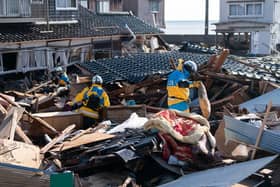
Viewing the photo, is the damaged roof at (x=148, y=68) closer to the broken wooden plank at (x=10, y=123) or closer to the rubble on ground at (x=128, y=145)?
the rubble on ground at (x=128, y=145)

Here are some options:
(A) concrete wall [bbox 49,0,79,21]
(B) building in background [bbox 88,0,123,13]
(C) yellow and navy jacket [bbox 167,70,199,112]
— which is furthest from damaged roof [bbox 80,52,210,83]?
(B) building in background [bbox 88,0,123,13]

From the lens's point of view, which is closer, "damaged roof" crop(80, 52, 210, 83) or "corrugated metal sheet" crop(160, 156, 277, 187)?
"corrugated metal sheet" crop(160, 156, 277, 187)

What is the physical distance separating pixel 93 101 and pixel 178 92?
2003 mm

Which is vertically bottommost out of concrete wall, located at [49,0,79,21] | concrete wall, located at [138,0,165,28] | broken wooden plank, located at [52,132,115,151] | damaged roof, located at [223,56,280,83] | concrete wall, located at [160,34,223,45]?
broken wooden plank, located at [52,132,115,151]

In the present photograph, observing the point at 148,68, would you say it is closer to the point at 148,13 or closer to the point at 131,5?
the point at 131,5

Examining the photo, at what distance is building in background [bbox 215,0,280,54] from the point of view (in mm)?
37938

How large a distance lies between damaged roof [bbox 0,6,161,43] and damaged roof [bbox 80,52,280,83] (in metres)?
4.93

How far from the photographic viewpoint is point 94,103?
33.3 ft

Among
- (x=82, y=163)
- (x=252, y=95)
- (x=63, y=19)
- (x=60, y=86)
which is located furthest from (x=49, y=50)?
(x=82, y=163)

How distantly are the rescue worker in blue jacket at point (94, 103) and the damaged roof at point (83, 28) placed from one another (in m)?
8.15

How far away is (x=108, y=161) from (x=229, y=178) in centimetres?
191

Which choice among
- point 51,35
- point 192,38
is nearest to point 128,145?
point 51,35

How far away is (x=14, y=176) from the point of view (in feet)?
21.5

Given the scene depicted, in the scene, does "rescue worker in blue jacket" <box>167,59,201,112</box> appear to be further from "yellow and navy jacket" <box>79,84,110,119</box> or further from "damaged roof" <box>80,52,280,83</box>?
"damaged roof" <box>80,52,280,83</box>
